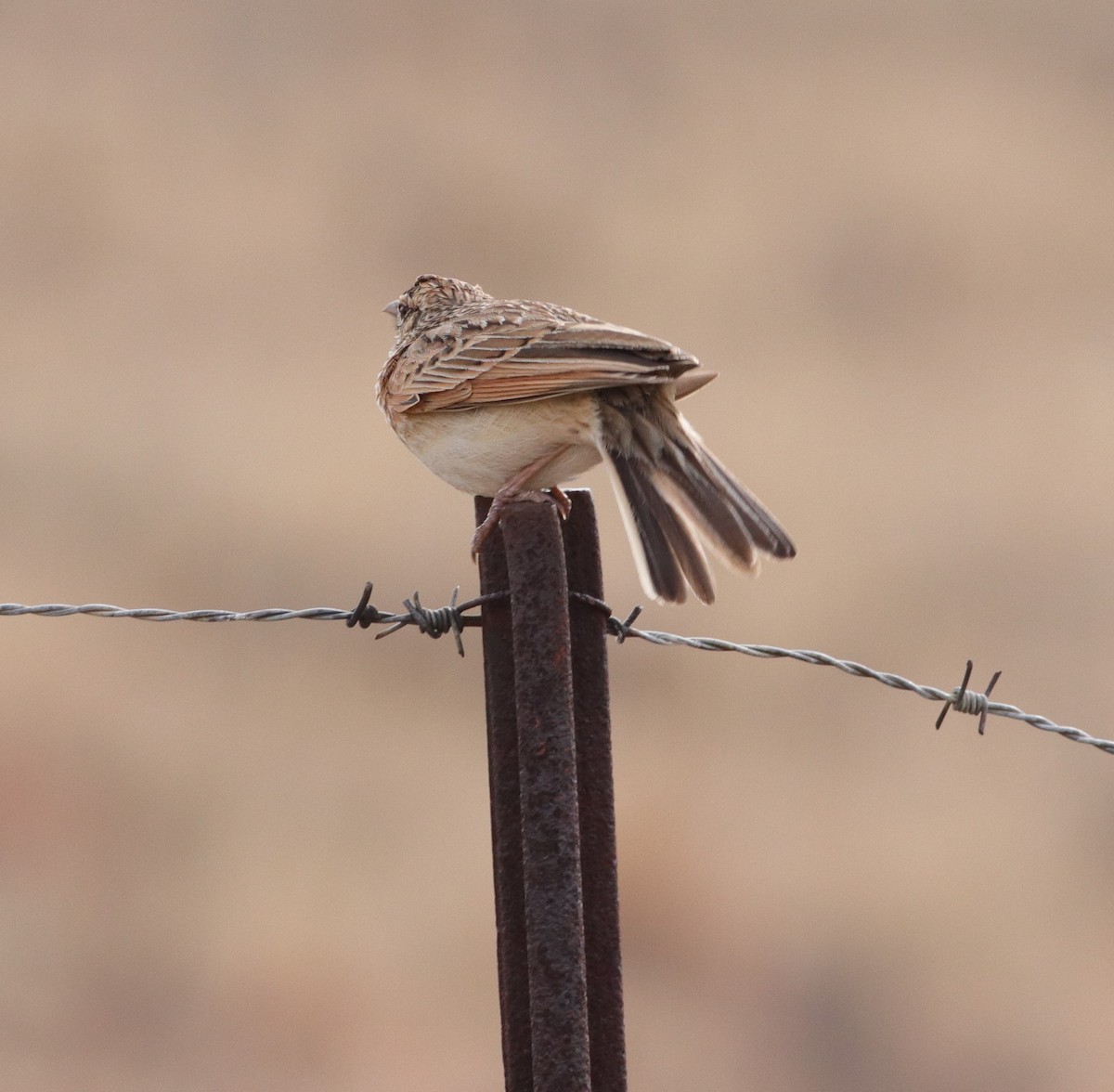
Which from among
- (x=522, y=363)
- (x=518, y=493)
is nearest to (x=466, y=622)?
(x=518, y=493)

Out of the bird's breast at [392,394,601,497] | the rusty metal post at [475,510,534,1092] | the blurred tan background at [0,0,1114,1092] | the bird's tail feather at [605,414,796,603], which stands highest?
the blurred tan background at [0,0,1114,1092]

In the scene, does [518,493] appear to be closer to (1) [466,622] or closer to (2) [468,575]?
(1) [466,622]

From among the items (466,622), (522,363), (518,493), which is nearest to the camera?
(466,622)

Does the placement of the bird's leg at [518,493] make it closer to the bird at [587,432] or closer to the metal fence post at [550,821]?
the bird at [587,432]

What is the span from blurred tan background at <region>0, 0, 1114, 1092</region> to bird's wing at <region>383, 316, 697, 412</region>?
20.6ft

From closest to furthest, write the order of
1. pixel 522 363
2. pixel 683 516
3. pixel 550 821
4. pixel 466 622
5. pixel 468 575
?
pixel 550 821 < pixel 466 622 < pixel 683 516 < pixel 522 363 < pixel 468 575

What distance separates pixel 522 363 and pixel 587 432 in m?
0.26

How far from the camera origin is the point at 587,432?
498 centimetres

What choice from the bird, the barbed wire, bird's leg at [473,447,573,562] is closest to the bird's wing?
the bird

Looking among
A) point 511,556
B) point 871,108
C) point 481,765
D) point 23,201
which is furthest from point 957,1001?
point 871,108

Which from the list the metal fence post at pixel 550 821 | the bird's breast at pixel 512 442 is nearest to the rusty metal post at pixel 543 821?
the metal fence post at pixel 550 821

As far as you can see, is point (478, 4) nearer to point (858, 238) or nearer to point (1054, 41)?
point (858, 238)

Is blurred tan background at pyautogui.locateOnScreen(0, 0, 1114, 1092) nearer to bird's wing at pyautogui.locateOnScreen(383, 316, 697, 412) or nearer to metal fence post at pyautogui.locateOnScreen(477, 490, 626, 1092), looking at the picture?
bird's wing at pyautogui.locateOnScreen(383, 316, 697, 412)

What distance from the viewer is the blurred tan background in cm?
1141
